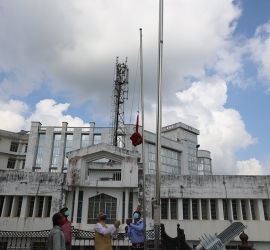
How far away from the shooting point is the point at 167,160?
167ft

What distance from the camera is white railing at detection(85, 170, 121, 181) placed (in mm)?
18531

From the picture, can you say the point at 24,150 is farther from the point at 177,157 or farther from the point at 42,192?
the point at 42,192

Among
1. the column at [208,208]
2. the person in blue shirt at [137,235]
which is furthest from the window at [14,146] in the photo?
the person in blue shirt at [137,235]

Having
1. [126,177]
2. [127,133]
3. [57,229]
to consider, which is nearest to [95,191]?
[126,177]

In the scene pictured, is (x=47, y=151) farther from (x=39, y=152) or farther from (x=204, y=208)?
(x=204, y=208)

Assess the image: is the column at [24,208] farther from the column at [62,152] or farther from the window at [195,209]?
the column at [62,152]

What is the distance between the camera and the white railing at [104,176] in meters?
18.5

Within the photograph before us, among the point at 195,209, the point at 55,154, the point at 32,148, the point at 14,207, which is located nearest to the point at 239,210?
the point at 195,209

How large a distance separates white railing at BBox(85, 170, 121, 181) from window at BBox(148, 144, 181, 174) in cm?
2927

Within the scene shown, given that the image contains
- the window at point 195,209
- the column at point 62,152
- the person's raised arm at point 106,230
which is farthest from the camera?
the column at point 62,152

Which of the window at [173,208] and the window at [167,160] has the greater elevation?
the window at [167,160]

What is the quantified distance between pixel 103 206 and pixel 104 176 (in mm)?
2090

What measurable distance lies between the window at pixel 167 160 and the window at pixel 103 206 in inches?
1164

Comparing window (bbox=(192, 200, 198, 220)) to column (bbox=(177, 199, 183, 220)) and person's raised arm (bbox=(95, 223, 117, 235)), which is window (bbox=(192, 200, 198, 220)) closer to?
column (bbox=(177, 199, 183, 220))
